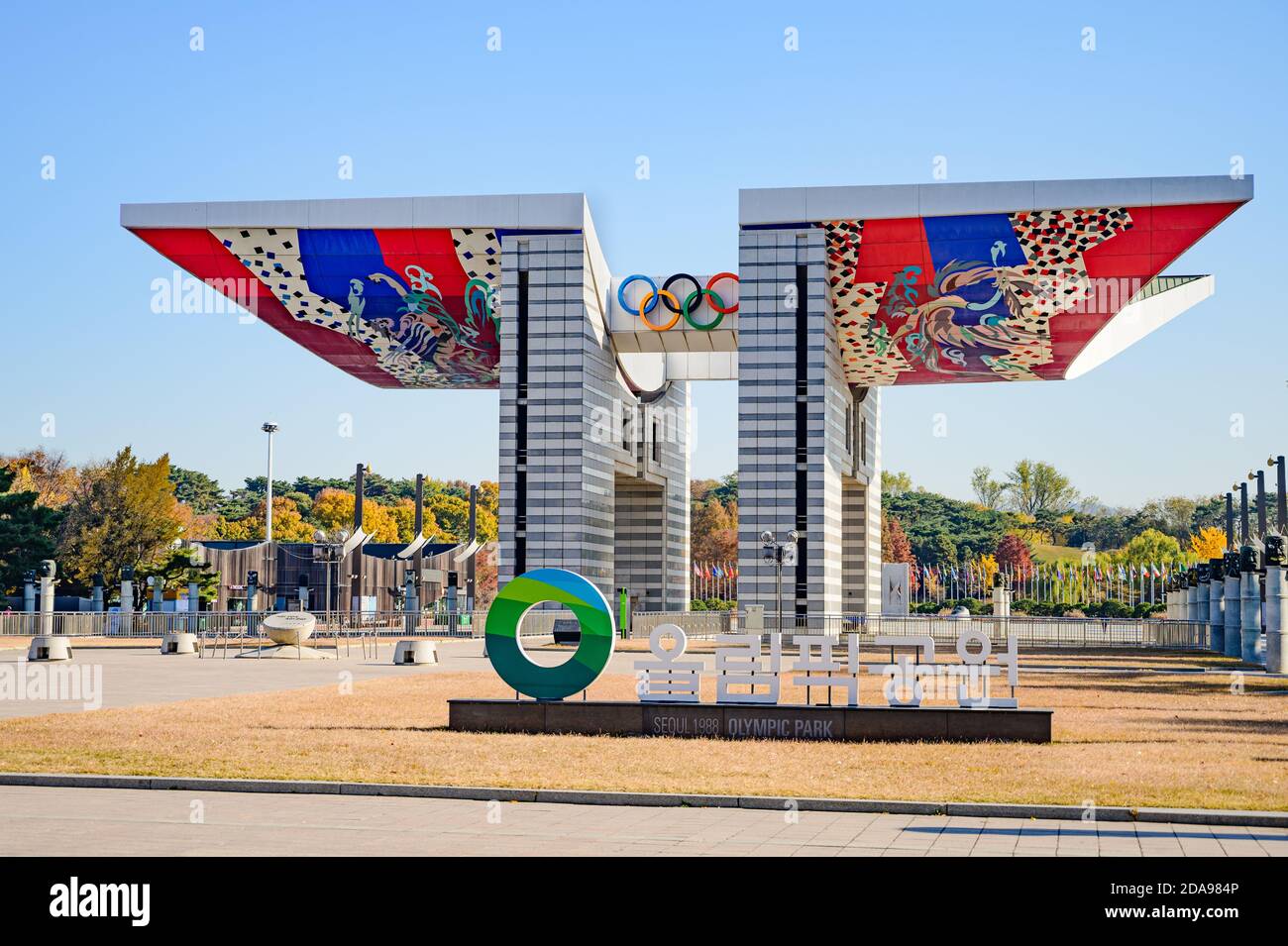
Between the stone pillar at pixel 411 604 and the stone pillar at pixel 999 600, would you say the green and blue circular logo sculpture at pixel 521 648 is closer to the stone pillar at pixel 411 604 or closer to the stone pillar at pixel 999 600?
the stone pillar at pixel 411 604

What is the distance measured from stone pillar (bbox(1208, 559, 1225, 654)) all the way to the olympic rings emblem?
22823 mm

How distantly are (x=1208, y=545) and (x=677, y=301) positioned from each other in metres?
81.3

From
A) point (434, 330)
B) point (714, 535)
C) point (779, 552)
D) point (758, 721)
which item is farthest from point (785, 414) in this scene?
point (714, 535)

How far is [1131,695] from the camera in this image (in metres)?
32.2

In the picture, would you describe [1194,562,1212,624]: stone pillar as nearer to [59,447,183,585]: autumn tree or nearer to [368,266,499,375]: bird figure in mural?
[368,266,499,375]: bird figure in mural

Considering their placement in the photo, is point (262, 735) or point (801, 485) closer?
point (262, 735)

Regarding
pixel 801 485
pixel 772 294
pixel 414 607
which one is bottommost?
pixel 414 607

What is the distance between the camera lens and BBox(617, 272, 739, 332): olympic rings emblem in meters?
66.5

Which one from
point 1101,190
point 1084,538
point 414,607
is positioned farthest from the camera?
point 1084,538

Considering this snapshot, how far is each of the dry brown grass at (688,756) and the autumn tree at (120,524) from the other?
A: 64.1 meters

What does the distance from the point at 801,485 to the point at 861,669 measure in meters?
23.4

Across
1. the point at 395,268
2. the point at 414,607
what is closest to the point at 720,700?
the point at 395,268

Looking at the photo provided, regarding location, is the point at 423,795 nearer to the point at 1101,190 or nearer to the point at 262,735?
the point at 262,735


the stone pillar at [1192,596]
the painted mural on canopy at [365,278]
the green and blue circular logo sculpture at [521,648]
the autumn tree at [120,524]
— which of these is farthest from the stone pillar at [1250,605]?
the autumn tree at [120,524]
